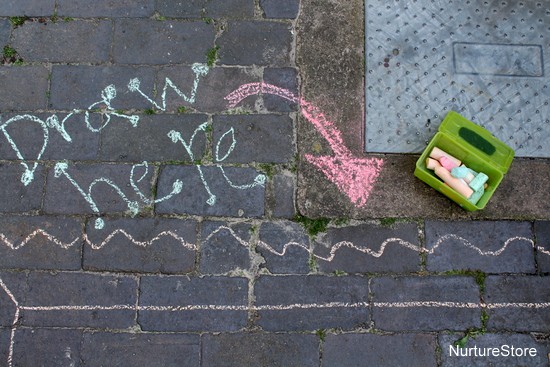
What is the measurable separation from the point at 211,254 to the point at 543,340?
7.10 feet

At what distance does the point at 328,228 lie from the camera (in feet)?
12.2

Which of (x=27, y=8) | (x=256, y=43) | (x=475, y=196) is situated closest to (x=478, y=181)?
(x=475, y=196)

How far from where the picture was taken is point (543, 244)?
371cm

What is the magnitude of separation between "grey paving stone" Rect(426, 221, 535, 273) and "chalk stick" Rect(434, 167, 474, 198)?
28 cm

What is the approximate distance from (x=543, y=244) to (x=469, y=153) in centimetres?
79

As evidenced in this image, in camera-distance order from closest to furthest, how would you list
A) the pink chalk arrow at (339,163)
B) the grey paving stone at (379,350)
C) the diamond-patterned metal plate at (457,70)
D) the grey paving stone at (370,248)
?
the grey paving stone at (379,350) → the grey paving stone at (370,248) → the pink chalk arrow at (339,163) → the diamond-patterned metal plate at (457,70)

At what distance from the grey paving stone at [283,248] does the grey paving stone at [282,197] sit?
0.07 meters

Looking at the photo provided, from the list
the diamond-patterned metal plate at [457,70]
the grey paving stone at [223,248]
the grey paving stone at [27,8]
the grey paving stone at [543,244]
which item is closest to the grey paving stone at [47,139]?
the grey paving stone at [27,8]

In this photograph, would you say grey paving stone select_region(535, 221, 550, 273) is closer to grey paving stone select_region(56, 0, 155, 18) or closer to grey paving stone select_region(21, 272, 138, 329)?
grey paving stone select_region(21, 272, 138, 329)

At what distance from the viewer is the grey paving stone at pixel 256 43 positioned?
4020 millimetres

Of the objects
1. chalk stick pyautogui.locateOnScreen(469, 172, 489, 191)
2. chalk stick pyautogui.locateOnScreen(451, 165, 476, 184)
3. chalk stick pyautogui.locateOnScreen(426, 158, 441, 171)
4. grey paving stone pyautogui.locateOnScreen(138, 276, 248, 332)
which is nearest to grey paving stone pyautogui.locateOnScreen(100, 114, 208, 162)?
grey paving stone pyautogui.locateOnScreen(138, 276, 248, 332)

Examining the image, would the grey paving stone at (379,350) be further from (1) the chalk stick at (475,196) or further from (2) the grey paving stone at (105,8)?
(2) the grey paving stone at (105,8)

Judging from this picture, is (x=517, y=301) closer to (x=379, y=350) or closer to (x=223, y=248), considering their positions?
(x=379, y=350)

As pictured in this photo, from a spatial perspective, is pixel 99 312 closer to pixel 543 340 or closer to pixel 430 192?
pixel 430 192
